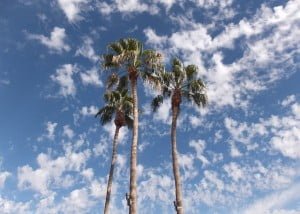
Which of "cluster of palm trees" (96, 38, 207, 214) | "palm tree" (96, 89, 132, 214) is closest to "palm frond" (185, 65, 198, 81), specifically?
"cluster of palm trees" (96, 38, 207, 214)

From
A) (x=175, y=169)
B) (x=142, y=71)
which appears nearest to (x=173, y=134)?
(x=175, y=169)

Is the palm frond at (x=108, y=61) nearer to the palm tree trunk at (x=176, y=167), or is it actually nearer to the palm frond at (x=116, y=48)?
the palm frond at (x=116, y=48)

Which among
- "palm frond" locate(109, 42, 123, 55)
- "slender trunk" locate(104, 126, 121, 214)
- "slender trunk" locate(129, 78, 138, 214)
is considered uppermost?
"palm frond" locate(109, 42, 123, 55)

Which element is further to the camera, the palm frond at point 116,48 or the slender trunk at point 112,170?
the slender trunk at point 112,170

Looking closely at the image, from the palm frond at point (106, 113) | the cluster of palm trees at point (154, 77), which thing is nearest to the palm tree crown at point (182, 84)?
the cluster of palm trees at point (154, 77)

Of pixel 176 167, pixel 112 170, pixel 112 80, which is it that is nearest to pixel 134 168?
pixel 176 167

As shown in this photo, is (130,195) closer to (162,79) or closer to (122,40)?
(162,79)

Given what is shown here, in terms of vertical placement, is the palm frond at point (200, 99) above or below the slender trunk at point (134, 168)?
above

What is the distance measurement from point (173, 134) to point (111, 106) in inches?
492

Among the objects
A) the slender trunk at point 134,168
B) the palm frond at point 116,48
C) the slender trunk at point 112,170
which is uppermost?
the palm frond at point 116,48

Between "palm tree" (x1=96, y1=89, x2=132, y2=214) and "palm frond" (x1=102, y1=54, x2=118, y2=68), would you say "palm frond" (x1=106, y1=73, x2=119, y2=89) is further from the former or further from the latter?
"palm tree" (x1=96, y1=89, x2=132, y2=214)

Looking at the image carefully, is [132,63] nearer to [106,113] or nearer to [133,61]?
[133,61]

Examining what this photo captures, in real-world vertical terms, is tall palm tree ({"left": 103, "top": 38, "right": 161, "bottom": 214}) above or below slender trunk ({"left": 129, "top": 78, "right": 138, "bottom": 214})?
above

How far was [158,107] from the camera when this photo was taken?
120 ft
